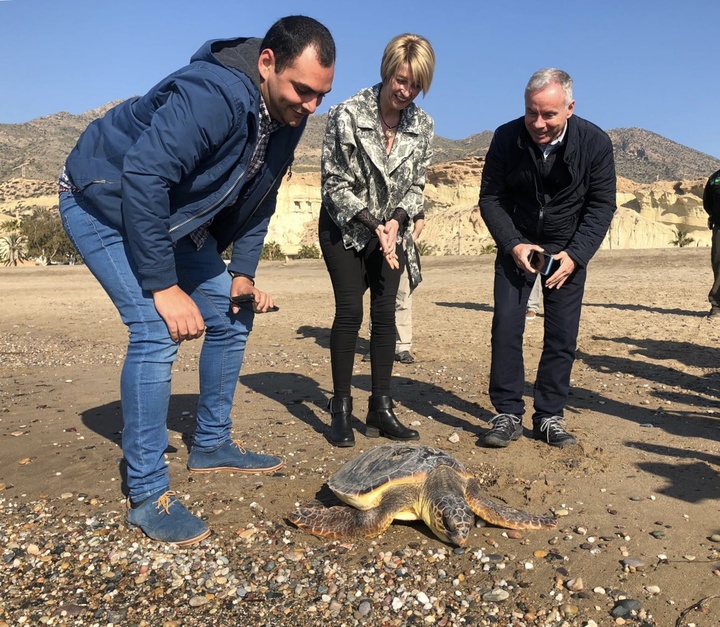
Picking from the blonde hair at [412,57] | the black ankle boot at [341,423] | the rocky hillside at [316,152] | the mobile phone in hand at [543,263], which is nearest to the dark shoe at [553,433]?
the mobile phone in hand at [543,263]

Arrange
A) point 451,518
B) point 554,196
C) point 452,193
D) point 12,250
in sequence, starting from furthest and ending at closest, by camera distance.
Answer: point 452,193, point 12,250, point 554,196, point 451,518

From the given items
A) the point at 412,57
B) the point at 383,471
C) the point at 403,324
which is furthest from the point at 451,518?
the point at 403,324

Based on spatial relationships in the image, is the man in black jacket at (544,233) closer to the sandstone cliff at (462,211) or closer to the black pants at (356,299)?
the black pants at (356,299)

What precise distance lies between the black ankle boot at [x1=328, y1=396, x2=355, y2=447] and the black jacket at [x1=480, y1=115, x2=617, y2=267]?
4.74 feet

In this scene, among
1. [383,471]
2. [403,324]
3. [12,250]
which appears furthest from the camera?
[12,250]

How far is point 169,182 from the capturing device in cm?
275

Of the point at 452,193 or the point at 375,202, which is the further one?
the point at 452,193

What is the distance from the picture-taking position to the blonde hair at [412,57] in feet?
12.6

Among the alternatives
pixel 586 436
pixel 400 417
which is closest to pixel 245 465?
pixel 400 417

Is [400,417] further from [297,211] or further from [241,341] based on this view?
[297,211]

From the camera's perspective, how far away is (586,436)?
14.9ft

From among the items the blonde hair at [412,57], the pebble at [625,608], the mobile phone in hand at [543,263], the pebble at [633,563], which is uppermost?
the blonde hair at [412,57]

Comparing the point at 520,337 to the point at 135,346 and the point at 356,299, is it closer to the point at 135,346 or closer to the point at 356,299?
the point at 356,299

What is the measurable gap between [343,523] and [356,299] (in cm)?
158
